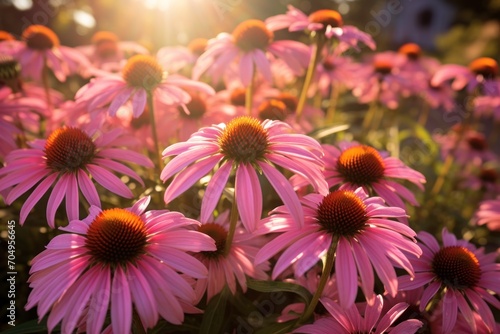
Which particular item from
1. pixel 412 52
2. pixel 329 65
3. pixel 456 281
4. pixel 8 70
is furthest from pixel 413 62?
pixel 8 70

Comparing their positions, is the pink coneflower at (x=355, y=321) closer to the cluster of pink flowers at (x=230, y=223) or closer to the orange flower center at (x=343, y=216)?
the cluster of pink flowers at (x=230, y=223)

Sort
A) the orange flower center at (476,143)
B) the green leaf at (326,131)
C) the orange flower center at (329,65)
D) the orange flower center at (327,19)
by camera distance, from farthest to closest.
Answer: the orange flower center at (476,143)
the orange flower center at (329,65)
the orange flower center at (327,19)
the green leaf at (326,131)

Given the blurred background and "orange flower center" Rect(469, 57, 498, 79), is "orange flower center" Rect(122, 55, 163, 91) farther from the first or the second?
"orange flower center" Rect(469, 57, 498, 79)

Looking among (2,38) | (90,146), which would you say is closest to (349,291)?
(90,146)

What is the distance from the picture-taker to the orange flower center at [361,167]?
5.39 feet

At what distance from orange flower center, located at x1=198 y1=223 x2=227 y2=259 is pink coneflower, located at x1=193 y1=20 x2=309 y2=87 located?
0.80m

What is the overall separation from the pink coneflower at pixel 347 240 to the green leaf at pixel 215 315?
0.29 metres

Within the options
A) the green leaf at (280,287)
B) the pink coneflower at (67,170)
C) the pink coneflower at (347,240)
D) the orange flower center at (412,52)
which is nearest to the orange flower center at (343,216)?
the pink coneflower at (347,240)

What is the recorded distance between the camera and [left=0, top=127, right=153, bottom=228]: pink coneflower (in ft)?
4.83

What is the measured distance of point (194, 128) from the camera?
2.17m

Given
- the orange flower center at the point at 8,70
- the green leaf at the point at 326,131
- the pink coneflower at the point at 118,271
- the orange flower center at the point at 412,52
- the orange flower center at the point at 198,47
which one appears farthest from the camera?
the orange flower center at the point at 412,52

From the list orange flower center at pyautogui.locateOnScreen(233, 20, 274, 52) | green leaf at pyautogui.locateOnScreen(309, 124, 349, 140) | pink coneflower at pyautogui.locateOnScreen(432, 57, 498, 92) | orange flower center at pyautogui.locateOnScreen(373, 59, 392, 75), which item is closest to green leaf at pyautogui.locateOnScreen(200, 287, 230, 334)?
green leaf at pyautogui.locateOnScreen(309, 124, 349, 140)

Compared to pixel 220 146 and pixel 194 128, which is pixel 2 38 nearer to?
pixel 194 128

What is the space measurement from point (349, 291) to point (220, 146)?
2.08 feet
